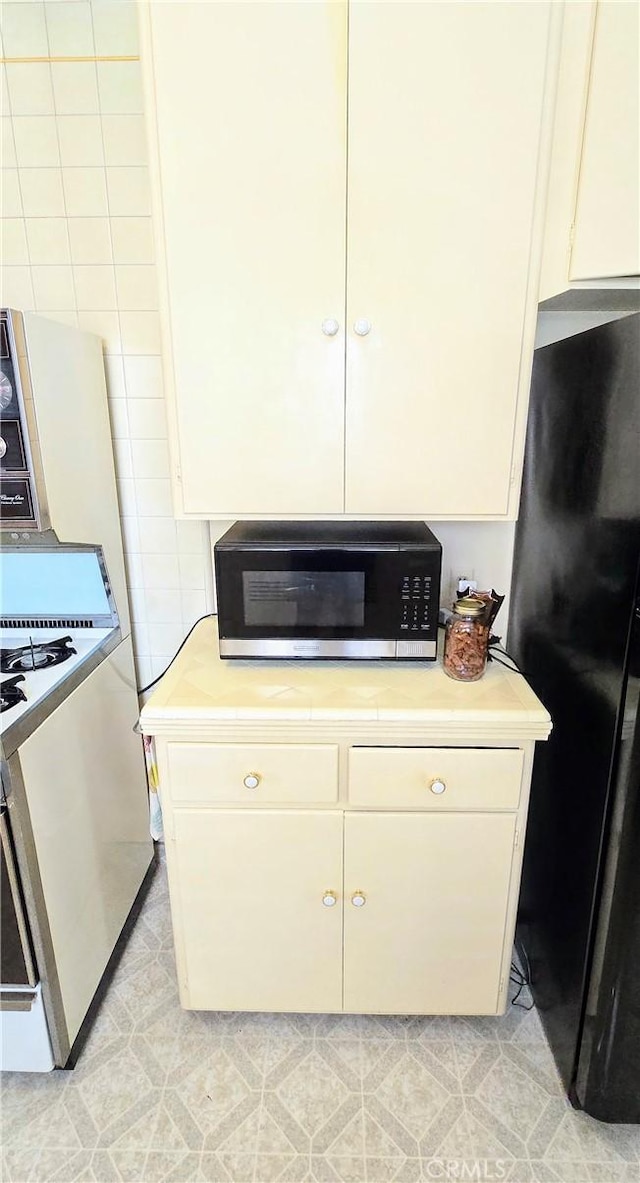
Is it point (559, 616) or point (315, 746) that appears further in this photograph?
point (559, 616)

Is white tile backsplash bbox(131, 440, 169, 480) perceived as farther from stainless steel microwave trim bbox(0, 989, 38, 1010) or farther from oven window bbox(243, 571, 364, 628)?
stainless steel microwave trim bbox(0, 989, 38, 1010)

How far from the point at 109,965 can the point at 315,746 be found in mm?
985

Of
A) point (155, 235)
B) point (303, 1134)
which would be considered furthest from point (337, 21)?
point (303, 1134)

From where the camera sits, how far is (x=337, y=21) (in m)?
1.05

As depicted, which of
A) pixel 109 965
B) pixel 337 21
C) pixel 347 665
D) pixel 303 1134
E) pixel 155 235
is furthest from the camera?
pixel 109 965

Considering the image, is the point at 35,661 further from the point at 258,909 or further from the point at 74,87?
the point at 74,87


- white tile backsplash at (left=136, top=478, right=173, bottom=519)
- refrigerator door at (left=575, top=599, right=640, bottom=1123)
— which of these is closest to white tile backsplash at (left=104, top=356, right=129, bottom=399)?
white tile backsplash at (left=136, top=478, right=173, bottom=519)

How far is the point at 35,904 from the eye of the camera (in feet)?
3.95

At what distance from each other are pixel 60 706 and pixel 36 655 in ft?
0.68

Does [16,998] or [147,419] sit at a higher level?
[147,419]

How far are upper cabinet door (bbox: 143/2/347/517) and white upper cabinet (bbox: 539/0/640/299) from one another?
0.42 meters

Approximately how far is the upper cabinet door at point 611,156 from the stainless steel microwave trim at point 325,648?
0.82 meters

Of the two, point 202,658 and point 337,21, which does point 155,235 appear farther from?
point 202,658

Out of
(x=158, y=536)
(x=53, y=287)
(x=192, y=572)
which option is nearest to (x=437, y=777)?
(x=192, y=572)
